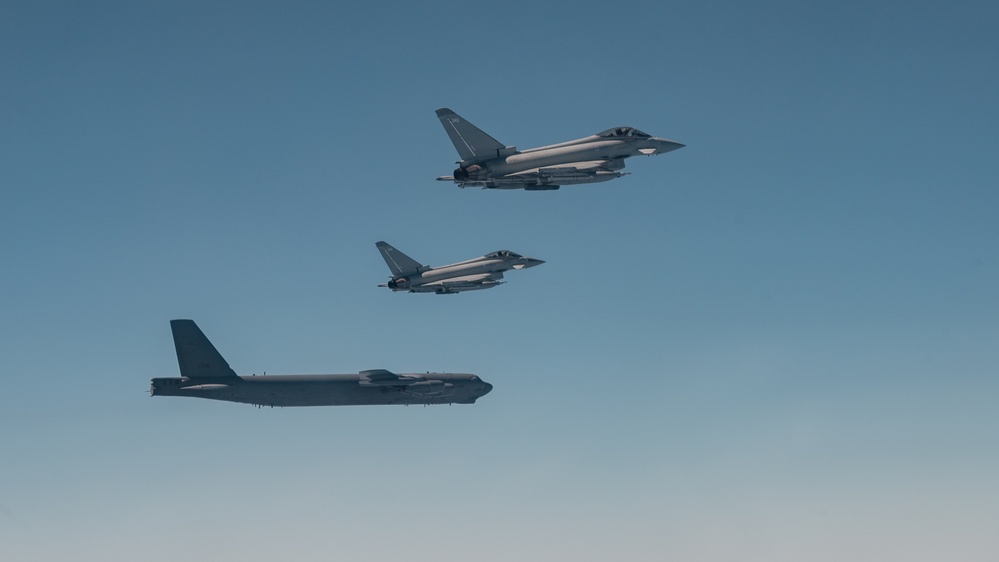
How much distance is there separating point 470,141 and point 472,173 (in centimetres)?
433

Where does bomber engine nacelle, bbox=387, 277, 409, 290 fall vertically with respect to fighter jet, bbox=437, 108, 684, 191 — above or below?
below

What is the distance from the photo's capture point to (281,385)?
142500 mm

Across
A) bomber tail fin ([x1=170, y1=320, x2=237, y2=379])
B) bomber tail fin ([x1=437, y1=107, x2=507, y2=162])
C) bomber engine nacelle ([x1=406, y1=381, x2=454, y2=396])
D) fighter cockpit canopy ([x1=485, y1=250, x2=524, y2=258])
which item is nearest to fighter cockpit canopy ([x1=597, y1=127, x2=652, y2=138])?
bomber tail fin ([x1=437, y1=107, x2=507, y2=162])

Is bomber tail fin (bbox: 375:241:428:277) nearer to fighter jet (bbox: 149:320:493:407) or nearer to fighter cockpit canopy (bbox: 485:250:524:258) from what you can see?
fighter cockpit canopy (bbox: 485:250:524:258)

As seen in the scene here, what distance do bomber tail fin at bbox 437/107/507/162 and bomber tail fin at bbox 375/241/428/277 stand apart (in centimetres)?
2473

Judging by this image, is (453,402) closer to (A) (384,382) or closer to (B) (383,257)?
(A) (384,382)

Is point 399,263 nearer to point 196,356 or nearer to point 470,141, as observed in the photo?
point 470,141

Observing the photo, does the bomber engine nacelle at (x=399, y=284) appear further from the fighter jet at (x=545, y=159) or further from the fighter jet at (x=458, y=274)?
the fighter jet at (x=545, y=159)

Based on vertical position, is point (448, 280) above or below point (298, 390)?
above

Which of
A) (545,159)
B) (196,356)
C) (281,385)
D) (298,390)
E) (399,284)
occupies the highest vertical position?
(545,159)

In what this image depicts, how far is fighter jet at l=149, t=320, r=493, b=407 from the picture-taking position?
143 m

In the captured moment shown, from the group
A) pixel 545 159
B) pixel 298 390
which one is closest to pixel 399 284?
pixel 298 390

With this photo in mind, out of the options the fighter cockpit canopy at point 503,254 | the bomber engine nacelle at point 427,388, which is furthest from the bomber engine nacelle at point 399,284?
the bomber engine nacelle at point 427,388

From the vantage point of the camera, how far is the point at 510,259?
5281 inches
